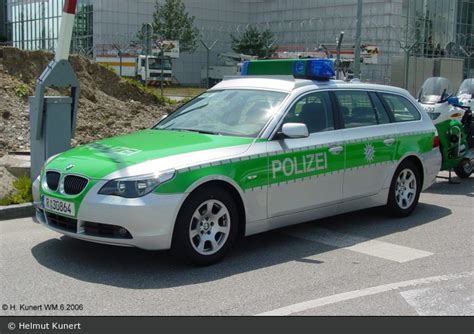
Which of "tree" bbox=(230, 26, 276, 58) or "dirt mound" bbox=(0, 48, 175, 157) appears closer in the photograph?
"dirt mound" bbox=(0, 48, 175, 157)

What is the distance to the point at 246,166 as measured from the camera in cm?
574

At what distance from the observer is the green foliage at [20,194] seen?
25.2ft

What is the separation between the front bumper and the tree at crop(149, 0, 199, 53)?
163ft

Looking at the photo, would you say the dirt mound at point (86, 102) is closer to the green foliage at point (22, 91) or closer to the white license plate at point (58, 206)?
the green foliage at point (22, 91)

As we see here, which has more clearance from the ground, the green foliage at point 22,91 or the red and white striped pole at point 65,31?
the red and white striped pole at point 65,31

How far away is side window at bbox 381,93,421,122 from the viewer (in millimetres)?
7746

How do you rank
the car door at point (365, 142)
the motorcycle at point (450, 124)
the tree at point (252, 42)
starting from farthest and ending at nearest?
the tree at point (252, 42) → the motorcycle at point (450, 124) → the car door at point (365, 142)

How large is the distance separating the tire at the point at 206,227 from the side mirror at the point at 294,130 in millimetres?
897

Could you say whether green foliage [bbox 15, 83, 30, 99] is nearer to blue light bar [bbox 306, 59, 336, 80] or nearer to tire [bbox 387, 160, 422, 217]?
blue light bar [bbox 306, 59, 336, 80]

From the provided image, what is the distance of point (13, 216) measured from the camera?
746 centimetres

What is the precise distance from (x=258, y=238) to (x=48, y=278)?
2.40 meters

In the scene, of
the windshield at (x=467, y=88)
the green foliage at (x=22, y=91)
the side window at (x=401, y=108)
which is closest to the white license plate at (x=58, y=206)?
the side window at (x=401, y=108)

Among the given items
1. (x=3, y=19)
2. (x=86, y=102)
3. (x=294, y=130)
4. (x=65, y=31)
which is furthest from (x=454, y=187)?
(x=3, y=19)

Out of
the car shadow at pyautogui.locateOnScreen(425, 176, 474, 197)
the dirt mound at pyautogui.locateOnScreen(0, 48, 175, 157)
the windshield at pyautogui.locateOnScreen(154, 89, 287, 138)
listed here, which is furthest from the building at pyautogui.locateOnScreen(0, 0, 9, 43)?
the windshield at pyautogui.locateOnScreen(154, 89, 287, 138)
